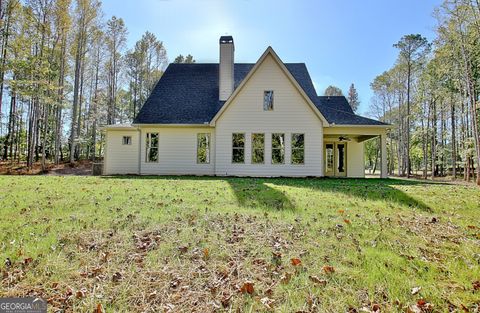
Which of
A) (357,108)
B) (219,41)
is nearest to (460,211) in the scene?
(219,41)

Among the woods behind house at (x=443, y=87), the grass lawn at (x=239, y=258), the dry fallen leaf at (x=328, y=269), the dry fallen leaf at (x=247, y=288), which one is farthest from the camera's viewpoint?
the woods behind house at (x=443, y=87)

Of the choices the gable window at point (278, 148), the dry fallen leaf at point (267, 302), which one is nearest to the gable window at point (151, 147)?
the gable window at point (278, 148)

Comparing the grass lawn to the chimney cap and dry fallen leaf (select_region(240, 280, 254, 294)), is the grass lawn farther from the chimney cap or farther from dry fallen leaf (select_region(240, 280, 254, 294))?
the chimney cap

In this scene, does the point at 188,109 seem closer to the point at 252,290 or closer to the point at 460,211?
the point at 460,211

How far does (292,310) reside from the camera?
7.35ft

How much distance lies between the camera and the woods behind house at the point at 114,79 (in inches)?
656

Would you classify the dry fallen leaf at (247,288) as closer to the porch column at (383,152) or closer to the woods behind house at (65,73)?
the porch column at (383,152)

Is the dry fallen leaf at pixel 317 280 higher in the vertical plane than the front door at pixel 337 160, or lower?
lower

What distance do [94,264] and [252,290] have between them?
1782mm

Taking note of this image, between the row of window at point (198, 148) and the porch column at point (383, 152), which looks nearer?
the porch column at point (383, 152)

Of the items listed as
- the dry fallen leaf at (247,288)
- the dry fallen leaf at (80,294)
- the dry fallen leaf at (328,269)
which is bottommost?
the dry fallen leaf at (80,294)

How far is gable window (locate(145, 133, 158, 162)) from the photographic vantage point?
1541 centimetres

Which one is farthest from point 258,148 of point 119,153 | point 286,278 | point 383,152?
point 286,278

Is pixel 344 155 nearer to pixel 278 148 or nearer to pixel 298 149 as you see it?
pixel 298 149
